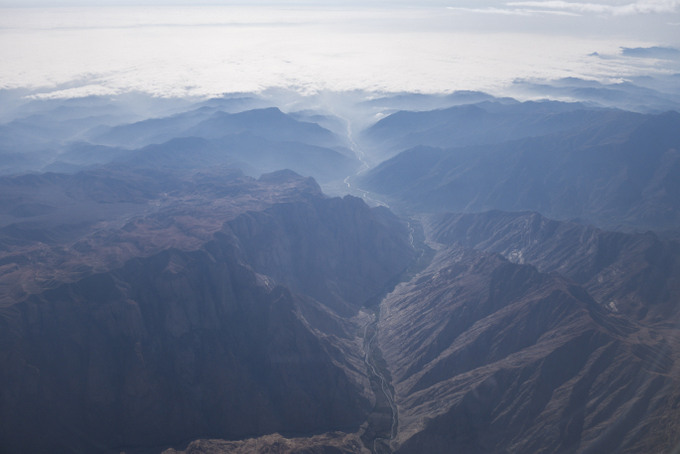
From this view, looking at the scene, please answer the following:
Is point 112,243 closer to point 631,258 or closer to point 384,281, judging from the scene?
point 384,281

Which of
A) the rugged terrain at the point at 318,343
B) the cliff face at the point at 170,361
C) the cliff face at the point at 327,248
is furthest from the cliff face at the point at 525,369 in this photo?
the cliff face at the point at 327,248

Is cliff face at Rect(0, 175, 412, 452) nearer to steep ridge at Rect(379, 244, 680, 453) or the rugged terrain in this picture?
the rugged terrain

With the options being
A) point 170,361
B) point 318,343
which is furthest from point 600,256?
point 170,361

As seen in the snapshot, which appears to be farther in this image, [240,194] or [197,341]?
[240,194]

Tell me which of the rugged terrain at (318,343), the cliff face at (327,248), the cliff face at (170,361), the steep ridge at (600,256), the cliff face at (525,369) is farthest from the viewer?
the cliff face at (327,248)

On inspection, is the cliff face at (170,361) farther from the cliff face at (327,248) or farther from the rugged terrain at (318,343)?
the cliff face at (327,248)

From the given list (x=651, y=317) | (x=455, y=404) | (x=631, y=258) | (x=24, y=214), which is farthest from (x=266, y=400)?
(x=24, y=214)

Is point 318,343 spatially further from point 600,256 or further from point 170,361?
point 600,256
